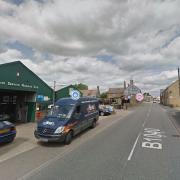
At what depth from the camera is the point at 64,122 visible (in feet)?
32.6

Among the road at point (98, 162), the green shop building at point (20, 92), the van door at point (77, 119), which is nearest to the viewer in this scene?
the road at point (98, 162)

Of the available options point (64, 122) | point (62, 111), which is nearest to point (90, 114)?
point (62, 111)

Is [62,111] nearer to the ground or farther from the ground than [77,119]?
farther from the ground

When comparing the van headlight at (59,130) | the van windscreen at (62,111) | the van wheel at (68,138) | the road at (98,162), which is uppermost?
the van windscreen at (62,111)

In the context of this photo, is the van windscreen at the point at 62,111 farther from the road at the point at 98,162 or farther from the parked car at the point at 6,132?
the parked car at the point at 6,132

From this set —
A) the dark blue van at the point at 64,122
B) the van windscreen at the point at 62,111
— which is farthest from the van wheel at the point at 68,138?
the van windscreen at the point at 62,111

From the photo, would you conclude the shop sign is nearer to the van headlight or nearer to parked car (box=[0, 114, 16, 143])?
parked car (box=[0, 114, 16, 143])

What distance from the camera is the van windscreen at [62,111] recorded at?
10.7 metres

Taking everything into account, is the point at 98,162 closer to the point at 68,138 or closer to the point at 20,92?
the point at 68,138

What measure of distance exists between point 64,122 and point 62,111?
1.36m

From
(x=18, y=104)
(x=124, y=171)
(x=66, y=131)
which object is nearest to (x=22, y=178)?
(x=124, y=171)

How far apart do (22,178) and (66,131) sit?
13.8ft

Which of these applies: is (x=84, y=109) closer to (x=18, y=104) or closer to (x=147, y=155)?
(x=147, y=155)

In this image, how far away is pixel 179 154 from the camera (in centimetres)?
789
